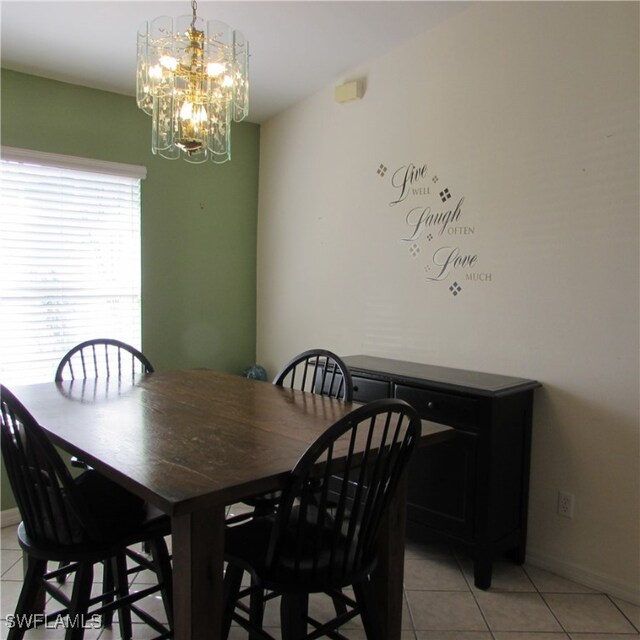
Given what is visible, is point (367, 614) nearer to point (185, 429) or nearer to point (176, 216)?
point (185, 429)

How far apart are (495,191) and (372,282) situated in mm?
903

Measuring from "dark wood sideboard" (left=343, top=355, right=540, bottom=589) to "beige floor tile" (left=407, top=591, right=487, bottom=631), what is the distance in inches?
5.9

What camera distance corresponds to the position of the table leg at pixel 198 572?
4.17 ft

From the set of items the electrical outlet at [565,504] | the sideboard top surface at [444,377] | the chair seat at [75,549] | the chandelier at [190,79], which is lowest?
the electrical outlet at [565,504]

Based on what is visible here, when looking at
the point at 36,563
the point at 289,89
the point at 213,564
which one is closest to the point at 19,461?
the point at 36,563

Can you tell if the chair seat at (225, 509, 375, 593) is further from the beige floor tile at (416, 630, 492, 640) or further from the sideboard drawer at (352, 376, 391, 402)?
the sideboard drawer at (352, 376, 391, 402)

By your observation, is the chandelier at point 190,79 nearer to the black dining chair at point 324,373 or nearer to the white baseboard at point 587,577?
the black dining chair at point 324,373

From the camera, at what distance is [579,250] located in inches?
93.3

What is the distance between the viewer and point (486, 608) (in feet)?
7.20

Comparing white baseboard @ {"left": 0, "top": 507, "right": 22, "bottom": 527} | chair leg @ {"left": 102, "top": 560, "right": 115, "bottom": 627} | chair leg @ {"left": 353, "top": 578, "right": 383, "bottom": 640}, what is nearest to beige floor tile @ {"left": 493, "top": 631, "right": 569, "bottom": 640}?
chair leg @ {"left": 353, "top": 578, "right": 383, "bottom": 640}

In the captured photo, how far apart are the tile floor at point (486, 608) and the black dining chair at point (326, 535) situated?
0.49 metres

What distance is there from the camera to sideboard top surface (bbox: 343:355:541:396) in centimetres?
237

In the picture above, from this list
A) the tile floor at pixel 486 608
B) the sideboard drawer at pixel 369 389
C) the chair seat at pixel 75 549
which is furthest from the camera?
the sideboard drawer at pixel 369 389

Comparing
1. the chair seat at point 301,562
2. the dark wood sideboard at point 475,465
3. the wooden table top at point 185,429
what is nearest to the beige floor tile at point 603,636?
the dark wood sideboard at point 475,465
